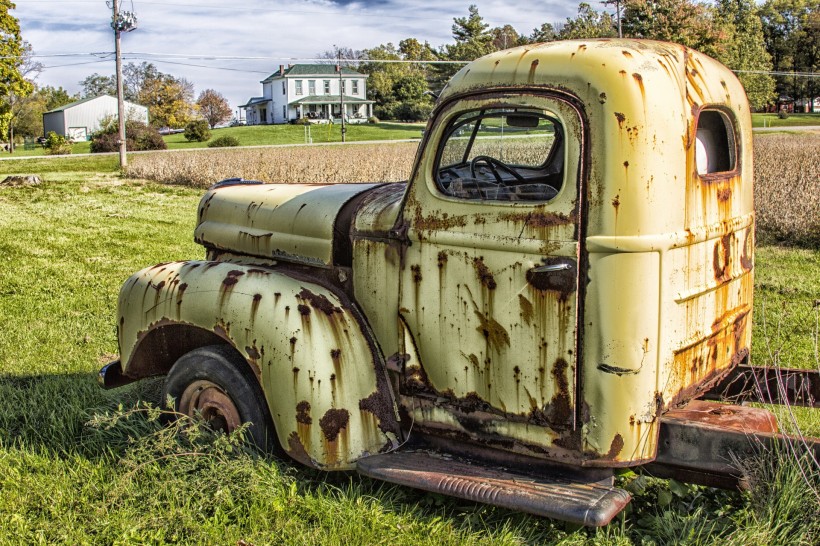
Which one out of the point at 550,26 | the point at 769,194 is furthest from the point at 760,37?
the point at 769,194

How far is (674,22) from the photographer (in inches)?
1344

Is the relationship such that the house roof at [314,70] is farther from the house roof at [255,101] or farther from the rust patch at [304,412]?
the rust patch at [304,412]

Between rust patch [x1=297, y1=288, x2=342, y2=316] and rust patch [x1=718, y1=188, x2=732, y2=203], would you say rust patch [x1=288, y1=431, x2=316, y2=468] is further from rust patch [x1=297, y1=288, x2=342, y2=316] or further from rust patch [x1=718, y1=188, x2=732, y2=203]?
rust patch [x1=718, y1=188, x2=732, y2=203]

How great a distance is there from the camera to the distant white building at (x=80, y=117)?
7681 cm

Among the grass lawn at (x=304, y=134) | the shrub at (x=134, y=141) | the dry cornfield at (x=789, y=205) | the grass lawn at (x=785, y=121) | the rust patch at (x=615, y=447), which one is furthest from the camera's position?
the grass lawn at (x=304, y=134)

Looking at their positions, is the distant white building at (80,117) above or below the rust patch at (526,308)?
above

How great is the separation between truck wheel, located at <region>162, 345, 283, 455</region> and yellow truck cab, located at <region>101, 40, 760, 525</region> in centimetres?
1

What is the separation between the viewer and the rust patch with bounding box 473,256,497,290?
3.48 m

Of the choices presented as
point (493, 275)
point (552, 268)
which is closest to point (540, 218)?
point (552, 268)

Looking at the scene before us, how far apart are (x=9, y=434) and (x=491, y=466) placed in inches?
112

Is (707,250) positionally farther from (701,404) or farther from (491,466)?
(491,466)

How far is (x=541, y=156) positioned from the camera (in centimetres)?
410

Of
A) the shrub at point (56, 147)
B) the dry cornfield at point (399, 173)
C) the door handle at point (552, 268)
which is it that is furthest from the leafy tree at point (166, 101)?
the door handle at point (552, 268)

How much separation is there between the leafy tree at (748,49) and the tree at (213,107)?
175 feet
